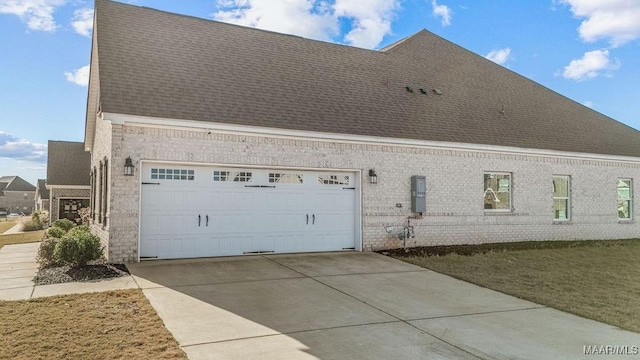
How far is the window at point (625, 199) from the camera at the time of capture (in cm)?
1948

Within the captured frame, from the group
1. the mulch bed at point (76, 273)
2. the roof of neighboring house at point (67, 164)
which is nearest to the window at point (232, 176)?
the mulch bed at point (76, 273)

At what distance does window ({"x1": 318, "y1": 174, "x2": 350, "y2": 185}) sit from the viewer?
13555 mm

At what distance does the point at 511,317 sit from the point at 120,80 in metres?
10.4

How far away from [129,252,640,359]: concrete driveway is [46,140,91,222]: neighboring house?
72.7 ft

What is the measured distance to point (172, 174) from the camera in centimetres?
1162

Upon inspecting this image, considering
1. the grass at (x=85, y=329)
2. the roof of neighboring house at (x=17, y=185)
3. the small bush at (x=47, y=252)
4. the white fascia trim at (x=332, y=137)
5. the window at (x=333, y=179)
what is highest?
the roof of neighboring house at (x=17, y=185)

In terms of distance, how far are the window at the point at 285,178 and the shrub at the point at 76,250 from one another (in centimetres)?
483

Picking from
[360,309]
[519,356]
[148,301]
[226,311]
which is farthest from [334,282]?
[519,356]

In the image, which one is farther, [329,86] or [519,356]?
[329,86]

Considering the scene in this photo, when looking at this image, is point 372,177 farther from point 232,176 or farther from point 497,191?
point 497,191

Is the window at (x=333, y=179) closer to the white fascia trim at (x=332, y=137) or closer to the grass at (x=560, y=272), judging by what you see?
the white fascia trim at (x=332, y=137)

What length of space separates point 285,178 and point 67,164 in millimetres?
24409

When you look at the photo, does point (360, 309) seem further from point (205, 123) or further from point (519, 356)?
point (205, 123)

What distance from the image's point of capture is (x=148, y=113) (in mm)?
11023
